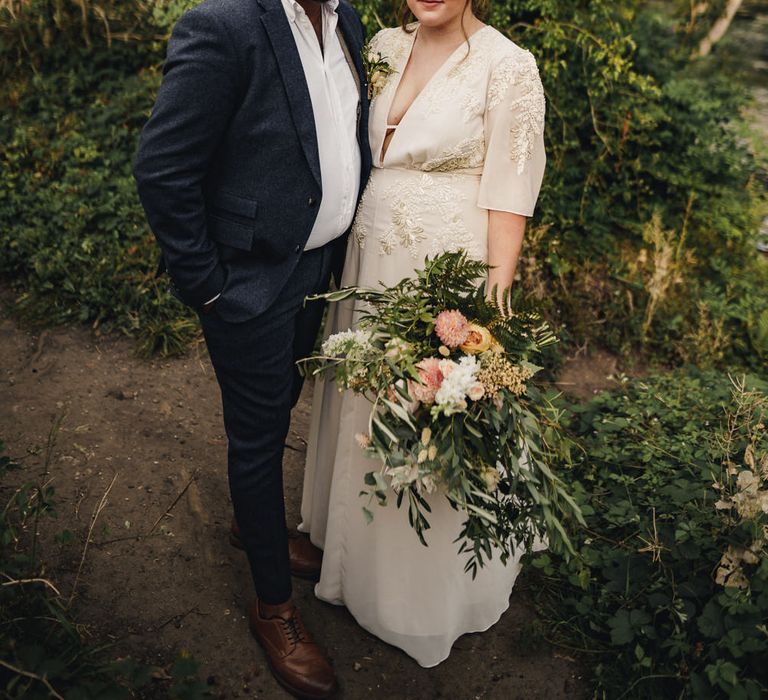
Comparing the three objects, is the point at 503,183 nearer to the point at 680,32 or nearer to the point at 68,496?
the point at 68,496

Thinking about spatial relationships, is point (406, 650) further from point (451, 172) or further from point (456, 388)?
point (451, 172)

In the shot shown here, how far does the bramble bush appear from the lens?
4.33 metres

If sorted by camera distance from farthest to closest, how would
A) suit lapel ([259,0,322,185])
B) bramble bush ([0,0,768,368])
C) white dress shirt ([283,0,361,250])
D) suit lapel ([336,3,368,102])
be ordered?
1. bramble bush ([0,0,768,368])
2. suit lapel ([336,3,368,102])
3. white dress shirt ([283,0,361,250])
4. suit lapel ([259,0,322,185])

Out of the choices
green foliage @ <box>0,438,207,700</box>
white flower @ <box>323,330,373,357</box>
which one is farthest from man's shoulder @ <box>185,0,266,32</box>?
green foliage @ <box>0,438,207,700</box>

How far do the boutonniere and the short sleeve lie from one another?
38 cm

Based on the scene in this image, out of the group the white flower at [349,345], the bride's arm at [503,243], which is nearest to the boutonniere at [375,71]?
the bride's arm at [503,243]

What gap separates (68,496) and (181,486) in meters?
0.48

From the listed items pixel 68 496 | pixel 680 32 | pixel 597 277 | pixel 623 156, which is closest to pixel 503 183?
pixel 68 496

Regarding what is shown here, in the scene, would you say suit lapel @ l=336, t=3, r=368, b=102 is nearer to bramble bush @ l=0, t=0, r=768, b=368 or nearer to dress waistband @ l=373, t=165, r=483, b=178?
dress waistband @ l=373, t=165, r=483, b=178

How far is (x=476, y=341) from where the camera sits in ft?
6.43

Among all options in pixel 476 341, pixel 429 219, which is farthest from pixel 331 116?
pixel 476 341

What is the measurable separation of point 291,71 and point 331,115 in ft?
0.74

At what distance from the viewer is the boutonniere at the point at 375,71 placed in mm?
2400

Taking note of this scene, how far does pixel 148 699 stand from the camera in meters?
2.33
